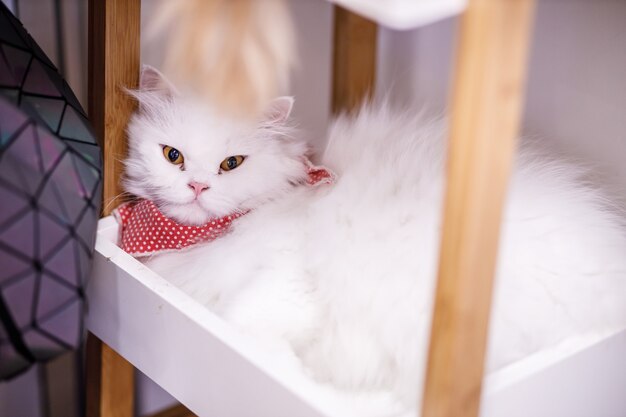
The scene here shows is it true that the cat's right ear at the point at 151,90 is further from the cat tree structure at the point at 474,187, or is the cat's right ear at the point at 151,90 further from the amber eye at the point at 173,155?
the cat tree structure at the point at 474,187

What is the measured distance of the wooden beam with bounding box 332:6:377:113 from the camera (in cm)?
137

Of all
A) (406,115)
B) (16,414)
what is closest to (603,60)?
(406,115)

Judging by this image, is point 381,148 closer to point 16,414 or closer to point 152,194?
point 152,194

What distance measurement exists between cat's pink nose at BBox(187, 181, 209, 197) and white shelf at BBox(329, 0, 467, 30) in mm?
507

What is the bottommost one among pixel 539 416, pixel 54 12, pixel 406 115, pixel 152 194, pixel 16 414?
pixel 16 414

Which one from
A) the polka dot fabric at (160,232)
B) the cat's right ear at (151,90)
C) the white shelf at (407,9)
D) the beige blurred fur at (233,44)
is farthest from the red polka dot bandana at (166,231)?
the white shelf at (407,9)

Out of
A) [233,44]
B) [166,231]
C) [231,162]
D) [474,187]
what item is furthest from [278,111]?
[474,187]

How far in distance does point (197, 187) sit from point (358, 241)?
24 centimetres

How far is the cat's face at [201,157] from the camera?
0.98m

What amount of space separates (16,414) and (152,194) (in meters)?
0.58

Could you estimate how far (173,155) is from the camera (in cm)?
100

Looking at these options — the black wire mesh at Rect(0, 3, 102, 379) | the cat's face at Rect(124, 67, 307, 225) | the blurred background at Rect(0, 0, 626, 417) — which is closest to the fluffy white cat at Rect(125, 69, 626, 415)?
the cat's face at Rect(124, 67, 307, 225)

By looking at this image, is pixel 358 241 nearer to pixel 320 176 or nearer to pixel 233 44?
pixel 320 176

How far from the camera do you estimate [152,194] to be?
40.6 inches
